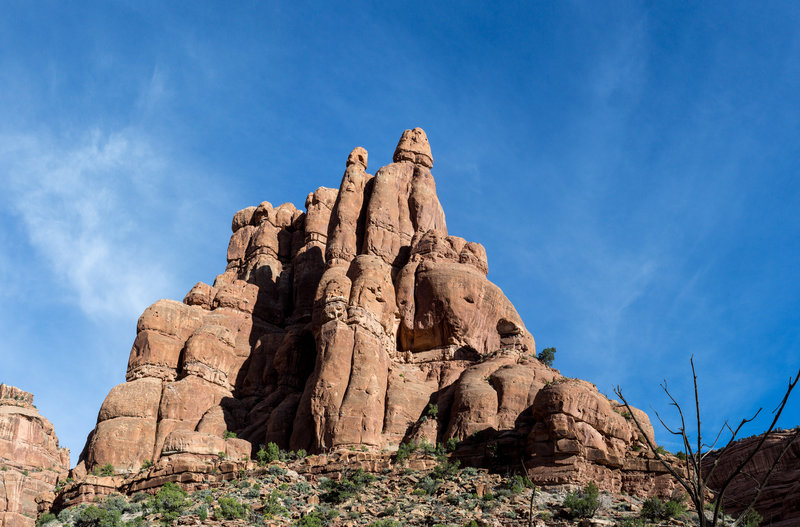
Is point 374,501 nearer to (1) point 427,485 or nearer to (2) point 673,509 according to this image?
(1) point 427,485

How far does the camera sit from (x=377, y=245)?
76750mm

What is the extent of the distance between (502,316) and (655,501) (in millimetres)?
29275

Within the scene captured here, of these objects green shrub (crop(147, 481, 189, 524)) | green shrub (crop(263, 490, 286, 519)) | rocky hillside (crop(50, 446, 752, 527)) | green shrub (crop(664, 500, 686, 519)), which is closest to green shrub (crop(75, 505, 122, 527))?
rocky hillside (crop(50, 446, 752, 527))

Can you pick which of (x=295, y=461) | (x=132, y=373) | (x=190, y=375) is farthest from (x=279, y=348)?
(x=295, y=461)

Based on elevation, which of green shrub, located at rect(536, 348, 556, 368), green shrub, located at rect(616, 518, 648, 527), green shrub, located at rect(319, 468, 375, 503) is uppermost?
green shrub, located at rect(536, 348, 556, 368)

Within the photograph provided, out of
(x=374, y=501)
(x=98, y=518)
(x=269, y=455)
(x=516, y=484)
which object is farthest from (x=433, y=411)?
(x=98, y=518)

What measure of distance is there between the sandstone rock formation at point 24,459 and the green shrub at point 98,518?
9188 millimetres

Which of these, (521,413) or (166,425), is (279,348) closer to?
(166,425)

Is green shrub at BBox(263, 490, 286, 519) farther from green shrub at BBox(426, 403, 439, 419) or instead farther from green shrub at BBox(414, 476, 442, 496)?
green shrub at BBox(426, 403, 439, 419)

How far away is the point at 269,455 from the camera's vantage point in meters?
56.4

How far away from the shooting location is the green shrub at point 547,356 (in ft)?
232

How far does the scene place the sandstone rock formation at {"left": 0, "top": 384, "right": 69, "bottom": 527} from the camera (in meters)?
54.3

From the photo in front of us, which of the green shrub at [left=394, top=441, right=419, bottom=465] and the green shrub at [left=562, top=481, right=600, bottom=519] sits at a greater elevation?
the green shrub at [left=394, top=441, right=419, bottom=465]

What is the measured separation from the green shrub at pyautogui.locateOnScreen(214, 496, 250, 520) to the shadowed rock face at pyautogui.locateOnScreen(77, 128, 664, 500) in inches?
445
